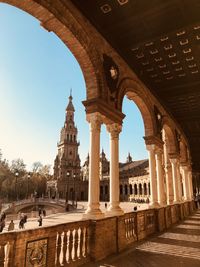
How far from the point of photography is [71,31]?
22.3 ft

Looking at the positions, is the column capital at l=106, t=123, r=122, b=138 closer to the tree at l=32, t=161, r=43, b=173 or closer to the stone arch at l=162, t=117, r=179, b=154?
the stone arch at l=162, t=117, r=179, b=154

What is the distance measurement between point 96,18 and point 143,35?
196 centimetres

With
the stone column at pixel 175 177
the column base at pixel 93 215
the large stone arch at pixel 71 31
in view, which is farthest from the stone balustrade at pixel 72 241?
the stone column at pixel 175 177

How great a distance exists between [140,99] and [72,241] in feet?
25.6

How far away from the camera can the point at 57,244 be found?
16.5 ft

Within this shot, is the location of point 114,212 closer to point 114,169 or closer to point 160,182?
point 114,169

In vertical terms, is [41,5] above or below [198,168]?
above

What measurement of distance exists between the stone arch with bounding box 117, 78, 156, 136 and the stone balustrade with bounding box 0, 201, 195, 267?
15.2ft

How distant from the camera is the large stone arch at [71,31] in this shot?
6.07m

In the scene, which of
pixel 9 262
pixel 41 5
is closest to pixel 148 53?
pixel 41 5

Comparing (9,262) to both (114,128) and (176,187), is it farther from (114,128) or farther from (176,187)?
(176,187)

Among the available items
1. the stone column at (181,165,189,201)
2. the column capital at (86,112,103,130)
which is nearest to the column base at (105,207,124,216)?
the column capital at (86,112,103,130)

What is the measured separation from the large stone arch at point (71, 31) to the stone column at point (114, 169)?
175 centimetres

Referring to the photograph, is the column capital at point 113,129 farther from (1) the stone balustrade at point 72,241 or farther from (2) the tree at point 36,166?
A: (2) the tree at point 36,166
